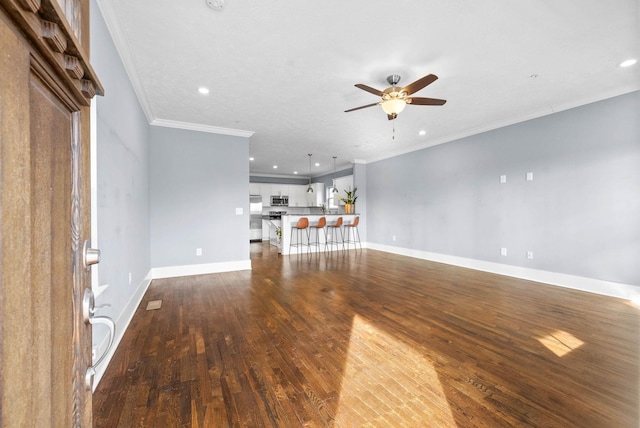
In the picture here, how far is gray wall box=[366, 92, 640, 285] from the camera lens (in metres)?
3.45

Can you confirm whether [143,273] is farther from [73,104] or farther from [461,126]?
[461,126]

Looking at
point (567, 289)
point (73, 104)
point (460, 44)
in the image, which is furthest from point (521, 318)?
point (73, 104)

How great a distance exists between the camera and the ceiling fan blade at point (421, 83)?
261 cm

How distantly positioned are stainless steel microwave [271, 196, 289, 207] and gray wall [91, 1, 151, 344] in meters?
6.87

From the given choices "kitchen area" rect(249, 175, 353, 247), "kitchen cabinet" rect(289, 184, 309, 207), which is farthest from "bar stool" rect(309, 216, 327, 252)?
"kitchen cabinet" rect(289, 184, 309, 207)

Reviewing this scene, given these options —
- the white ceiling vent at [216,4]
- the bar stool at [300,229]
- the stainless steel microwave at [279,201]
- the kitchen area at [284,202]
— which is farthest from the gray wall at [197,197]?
the stainless steel microwave at [279,201]

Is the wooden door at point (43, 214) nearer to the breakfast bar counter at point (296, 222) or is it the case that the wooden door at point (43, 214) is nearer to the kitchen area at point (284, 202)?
the breakfast bar counter at point (296, 222)

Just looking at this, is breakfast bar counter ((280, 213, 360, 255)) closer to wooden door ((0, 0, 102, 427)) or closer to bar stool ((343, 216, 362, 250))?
bar stool ((343, 216, 362, 250))

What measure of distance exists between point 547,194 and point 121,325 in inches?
225

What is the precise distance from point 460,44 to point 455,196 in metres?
3.51

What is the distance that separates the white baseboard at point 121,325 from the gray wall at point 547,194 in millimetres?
5399

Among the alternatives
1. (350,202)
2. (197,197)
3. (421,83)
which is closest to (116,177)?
(197,197)

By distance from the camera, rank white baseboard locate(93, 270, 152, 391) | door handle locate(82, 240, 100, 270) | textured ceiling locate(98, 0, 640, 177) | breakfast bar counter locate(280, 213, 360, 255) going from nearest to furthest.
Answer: door handle locate(82, 240, 100, 270) < white baseboard locate(93, 270, 152, 391) < textured ceiling locate(98, 0, 640, 177) < breakfast bar counter locate(280, 213, 360, 255)

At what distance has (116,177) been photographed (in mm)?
2445
